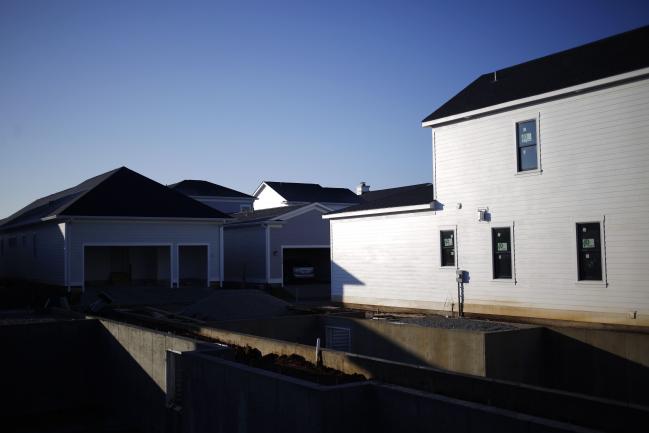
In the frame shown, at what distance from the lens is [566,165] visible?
54.0ft

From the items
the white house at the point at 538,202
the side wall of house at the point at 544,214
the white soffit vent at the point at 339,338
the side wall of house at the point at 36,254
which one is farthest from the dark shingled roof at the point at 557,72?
the side wall of house at the point at 36,254

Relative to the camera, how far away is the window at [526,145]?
17359mm

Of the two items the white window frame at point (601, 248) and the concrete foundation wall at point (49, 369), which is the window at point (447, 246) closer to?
the white window frame at point (601, 248)

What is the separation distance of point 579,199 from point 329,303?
37.4 ft

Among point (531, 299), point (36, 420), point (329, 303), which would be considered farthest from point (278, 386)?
point (329, 303)

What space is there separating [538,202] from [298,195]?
29644 mm

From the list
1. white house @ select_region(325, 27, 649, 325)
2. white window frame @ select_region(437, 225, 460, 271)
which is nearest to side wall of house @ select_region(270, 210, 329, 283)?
white house @ select_region(325, 27, 649, 325)

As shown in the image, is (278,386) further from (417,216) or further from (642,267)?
(417,216)

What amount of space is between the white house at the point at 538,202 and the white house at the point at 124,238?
363 inches

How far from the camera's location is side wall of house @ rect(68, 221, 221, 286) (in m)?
24.9

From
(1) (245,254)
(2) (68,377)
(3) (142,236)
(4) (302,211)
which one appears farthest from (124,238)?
(2) (68,377)

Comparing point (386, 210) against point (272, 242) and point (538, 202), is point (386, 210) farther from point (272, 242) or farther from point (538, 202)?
point (272, 242)

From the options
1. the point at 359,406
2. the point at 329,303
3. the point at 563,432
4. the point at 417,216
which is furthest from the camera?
the point at 329,303

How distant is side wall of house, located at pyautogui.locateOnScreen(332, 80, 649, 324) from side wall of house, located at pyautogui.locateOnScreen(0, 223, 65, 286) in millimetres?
13230
